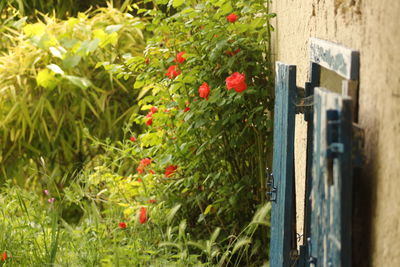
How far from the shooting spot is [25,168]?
5.52m

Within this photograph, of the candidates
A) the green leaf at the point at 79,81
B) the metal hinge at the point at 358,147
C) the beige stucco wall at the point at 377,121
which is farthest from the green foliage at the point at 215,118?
the metal hinge at the point at 358,147

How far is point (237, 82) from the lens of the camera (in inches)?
135

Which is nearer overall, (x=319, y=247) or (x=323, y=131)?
(x=323, y=131)

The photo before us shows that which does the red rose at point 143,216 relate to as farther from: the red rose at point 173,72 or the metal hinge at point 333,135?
the metal hinge at point 333,135

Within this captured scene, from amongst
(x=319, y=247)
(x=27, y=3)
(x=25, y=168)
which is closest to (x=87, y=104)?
(x=25, y=168)

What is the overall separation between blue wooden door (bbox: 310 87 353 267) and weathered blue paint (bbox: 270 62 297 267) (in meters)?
0.72

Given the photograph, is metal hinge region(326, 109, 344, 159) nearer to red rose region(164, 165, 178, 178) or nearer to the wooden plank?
the wooden plank

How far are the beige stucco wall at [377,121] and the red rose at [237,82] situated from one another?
4.16 ft

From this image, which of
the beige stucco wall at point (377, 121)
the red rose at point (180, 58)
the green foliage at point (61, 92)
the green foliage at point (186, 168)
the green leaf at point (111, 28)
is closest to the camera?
the beige stucco wall at point (377, 121)

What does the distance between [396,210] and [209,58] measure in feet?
7.12

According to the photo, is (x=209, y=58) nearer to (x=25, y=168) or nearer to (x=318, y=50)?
(x=318, y=50)

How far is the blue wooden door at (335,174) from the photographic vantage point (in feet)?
5.29

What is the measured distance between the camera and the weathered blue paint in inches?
99.8

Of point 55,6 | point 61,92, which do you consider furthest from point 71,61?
point 55,6
